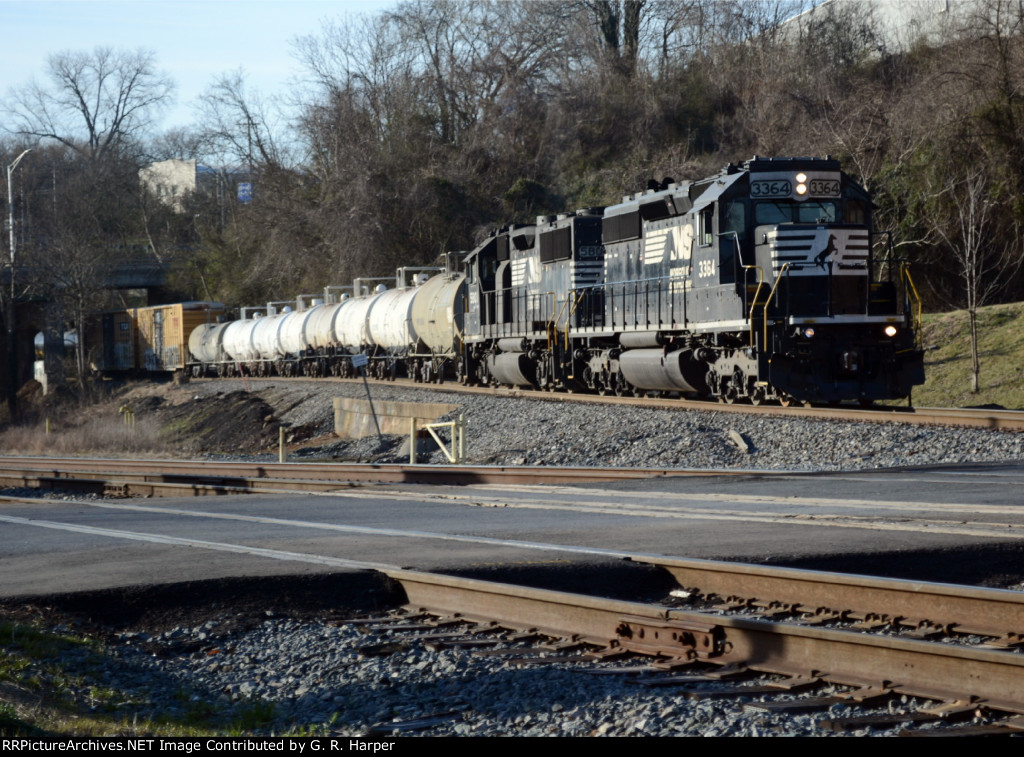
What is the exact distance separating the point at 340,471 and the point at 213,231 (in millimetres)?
59724

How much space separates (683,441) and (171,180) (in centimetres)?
8323

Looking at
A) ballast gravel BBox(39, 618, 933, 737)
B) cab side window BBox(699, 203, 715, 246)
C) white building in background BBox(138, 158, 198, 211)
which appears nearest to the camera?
ballast gravel BBox(39, 618, 933, 737)

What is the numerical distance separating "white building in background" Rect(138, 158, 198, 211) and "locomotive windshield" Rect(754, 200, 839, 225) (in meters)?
73.2

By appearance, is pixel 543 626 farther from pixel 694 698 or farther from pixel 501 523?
pixel 501 523

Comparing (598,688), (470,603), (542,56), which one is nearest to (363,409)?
(470,603)

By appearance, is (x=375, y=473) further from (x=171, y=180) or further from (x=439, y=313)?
(x=171, y=180)

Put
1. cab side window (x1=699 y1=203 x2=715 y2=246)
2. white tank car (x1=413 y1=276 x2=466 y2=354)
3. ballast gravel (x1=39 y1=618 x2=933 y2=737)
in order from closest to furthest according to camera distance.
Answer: ballast gravel (x1=39 y1=618 x2=933 y2=737) → cab side window (x1=699 y1=203 x2=715 y2=246) → white tank car (x1=413 y1=276 x2=466 y2=354)

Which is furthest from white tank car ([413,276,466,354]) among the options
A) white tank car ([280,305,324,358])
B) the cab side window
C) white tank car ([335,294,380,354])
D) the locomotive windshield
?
the locomotive windshield

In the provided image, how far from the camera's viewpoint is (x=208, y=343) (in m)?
46.4

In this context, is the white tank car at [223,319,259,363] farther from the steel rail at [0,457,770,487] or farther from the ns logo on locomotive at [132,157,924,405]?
the steel rail at [0,457,770,487]

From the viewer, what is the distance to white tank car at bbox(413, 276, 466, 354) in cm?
2797

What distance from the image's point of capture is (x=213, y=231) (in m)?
71.2

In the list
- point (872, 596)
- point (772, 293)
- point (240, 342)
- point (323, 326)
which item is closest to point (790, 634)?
point (872, 596)

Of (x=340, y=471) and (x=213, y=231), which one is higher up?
(x=213, y=231)
